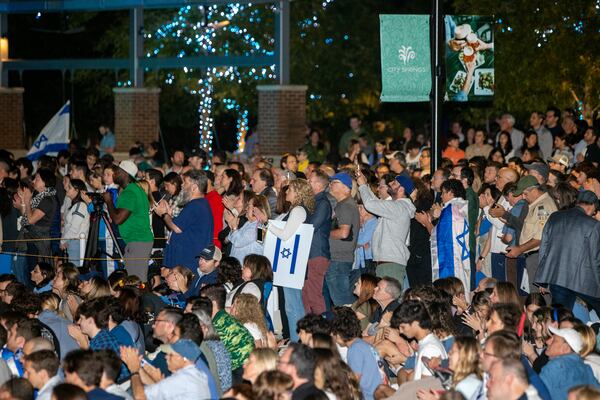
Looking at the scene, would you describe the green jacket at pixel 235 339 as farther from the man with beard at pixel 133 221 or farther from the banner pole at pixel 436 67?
the banner pole at pixel 436 67

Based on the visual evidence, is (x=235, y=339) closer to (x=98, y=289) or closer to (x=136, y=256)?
(x=98, y=289)

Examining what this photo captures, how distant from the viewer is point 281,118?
Result: 89.0 feet

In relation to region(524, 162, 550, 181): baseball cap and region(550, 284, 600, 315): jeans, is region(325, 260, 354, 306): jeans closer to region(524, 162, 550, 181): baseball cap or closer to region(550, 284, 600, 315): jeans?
region(550, 284, 600, 315): jeans

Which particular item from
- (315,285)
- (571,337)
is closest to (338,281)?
(315,285)

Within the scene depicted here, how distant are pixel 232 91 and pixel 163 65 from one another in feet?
34.1

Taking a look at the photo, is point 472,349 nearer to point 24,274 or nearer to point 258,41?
point 24,274

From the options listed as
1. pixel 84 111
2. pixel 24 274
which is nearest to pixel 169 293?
pixel 24 274

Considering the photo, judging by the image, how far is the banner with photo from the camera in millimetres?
14664

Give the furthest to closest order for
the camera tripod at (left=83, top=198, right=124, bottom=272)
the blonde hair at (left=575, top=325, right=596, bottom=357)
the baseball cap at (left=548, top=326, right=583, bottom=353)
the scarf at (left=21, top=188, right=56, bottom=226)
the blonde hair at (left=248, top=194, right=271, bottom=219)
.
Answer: the scarf at (left=21, top=188, right=56, bottom=226)
the camera tripod at (left=83, top=198, right=124, bottom=272)
the blonde hair at (left=248, top=194, right=271, bottom=219)
the blonde hair at (left=575, top=325, right=596, bottom=357)
the baseball cap at (left=548, top=326, right=583, bottom=353)

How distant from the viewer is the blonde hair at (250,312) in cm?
1092

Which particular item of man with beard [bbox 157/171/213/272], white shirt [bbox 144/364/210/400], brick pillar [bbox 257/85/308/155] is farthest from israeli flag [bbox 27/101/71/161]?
white shirt [bbox 144/364/210/400]

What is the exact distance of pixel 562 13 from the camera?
26.6 metres

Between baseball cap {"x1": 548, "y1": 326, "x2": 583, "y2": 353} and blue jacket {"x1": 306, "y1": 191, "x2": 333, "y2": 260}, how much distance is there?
4373 mm

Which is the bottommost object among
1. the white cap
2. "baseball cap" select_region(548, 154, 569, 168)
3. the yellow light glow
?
"baseball cap" select_region(548, 154, 569, 168)
